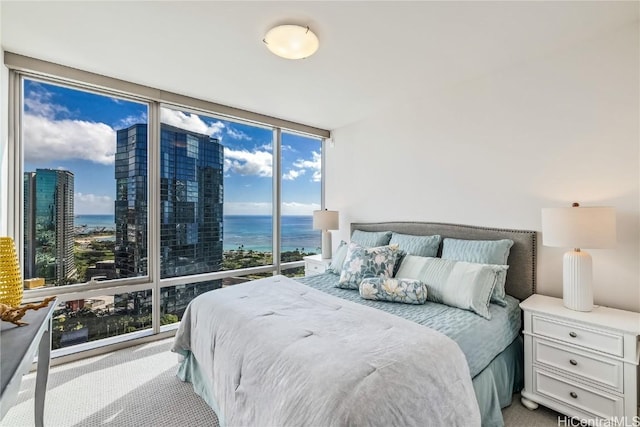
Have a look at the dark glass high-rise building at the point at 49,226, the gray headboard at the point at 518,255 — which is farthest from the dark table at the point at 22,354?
the gray headboard at the point at 518,255

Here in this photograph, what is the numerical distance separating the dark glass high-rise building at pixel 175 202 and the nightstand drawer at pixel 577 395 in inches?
126

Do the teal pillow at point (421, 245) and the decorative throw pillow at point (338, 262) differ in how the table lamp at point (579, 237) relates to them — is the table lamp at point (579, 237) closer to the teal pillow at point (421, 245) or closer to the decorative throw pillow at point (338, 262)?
the teal pillow at point (421, 245)

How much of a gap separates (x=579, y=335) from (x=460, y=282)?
70cm

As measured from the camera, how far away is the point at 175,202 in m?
3.28

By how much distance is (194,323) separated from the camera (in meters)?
2.18

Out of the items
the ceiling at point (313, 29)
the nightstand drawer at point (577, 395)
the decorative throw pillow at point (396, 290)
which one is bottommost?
the nightstand drawer at point (577, 395)

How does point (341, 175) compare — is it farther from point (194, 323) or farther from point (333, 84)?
point (194, 323)

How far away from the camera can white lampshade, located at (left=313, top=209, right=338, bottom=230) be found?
395 centimetres

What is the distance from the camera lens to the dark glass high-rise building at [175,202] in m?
2.98

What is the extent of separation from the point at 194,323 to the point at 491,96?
3148 millimetres

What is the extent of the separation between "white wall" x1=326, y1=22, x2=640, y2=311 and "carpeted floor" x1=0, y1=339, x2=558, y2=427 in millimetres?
1340

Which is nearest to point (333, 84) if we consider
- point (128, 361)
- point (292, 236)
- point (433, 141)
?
point (433, 141)

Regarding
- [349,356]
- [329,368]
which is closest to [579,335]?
[349,356]

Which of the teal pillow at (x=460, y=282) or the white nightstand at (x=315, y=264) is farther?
the white nightstand at (x=315, y=264)
